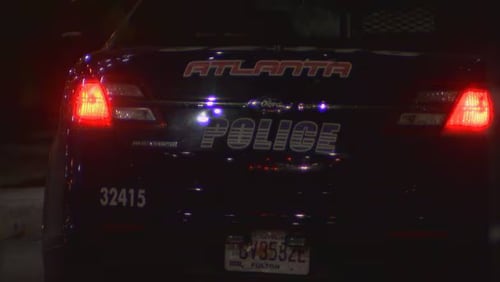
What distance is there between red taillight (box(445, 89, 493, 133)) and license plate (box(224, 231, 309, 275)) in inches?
28.7

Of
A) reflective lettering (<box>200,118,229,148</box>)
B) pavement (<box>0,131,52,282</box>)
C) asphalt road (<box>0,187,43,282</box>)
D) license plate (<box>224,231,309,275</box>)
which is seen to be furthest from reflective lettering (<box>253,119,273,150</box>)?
asphalt road (<box>0,187,43,282</box>)

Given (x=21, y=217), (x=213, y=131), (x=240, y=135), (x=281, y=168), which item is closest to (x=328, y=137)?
(x=281, y=168)

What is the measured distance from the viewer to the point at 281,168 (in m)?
3.86

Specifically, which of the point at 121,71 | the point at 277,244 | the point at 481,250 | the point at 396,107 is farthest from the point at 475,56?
the point at 121,71

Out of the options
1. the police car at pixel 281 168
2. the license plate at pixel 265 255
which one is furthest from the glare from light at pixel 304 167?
the license plate at pixel 265 255

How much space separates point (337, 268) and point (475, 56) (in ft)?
3.25

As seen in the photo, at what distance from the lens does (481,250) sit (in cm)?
387

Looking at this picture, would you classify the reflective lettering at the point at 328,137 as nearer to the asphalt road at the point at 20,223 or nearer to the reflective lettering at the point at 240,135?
the reflective lettering at the point at 240,135

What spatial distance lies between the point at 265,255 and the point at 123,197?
0.57m

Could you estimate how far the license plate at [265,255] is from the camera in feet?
12.6

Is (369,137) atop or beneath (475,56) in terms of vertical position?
beneath

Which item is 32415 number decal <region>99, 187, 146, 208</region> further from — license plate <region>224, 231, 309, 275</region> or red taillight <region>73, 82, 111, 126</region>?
license plate <region>224, 231, 309, 275</region>

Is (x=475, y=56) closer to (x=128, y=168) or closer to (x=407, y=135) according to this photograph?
(x=407, y=135)

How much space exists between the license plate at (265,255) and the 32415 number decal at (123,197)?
0.37 m
